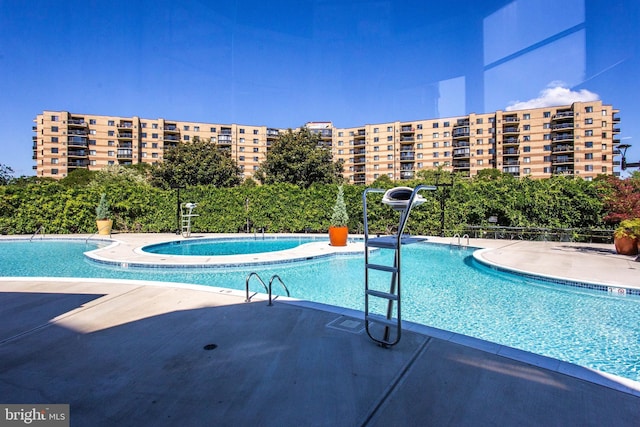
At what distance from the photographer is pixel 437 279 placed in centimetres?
811

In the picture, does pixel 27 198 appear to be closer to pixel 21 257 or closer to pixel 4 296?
pixel 21 257

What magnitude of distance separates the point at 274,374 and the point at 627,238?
1122 centimetres

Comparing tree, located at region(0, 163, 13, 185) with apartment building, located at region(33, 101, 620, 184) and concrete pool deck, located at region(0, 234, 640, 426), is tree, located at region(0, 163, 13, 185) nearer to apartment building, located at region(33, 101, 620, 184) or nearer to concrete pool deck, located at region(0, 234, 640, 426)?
apartment building, located at region(33, 101, 620, 184)

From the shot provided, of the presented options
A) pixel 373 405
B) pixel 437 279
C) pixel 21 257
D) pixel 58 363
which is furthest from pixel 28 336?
pixel 21 257

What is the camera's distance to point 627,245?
939cm

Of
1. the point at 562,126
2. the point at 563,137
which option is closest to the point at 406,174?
the point at 563,137

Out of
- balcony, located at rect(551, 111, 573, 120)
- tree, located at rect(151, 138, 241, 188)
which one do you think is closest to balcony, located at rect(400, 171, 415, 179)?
balcony, located at rect(551, 111, 573, 120)

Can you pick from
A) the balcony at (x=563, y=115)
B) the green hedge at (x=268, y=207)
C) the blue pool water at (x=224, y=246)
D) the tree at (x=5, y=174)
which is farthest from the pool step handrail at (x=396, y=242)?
the balcony at (x=563, y=115)

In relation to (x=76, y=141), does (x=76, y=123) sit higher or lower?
higher

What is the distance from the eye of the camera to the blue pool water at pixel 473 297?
14.5 ft

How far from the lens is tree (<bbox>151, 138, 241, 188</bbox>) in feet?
106

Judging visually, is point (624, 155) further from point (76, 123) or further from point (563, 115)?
point (76, 123)

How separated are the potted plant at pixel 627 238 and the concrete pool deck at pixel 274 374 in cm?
904

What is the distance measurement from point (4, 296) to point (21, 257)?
7615 millimetres
